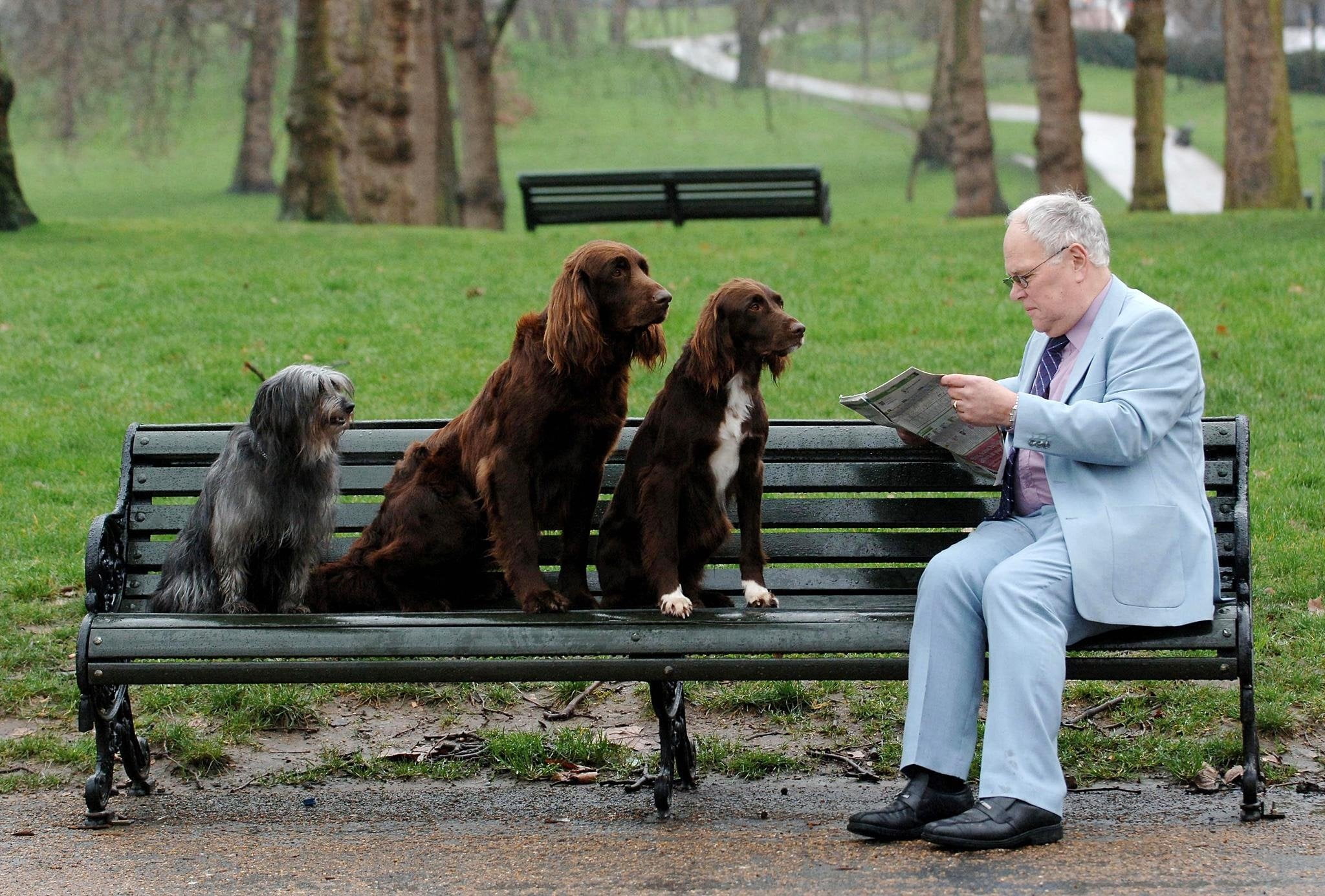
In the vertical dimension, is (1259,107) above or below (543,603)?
above

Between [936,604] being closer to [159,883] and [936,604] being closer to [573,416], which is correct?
[573,416]

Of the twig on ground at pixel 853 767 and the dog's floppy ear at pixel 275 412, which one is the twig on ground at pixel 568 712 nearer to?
the twig on ground at pixel 853 767

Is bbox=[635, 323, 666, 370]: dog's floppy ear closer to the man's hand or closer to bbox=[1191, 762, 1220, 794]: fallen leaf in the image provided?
the man's hand

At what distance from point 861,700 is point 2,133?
42.0 feet

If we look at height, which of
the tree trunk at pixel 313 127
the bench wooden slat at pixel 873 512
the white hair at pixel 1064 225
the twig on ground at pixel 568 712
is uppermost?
the tree trunk at pixel 313 127

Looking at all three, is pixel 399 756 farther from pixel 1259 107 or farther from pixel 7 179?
pixel 1259 107

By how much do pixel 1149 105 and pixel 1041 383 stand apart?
16.0m

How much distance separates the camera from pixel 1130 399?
4.16 m

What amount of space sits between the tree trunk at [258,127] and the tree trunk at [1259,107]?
72.2 feet

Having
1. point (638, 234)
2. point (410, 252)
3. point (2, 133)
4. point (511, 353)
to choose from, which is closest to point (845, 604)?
point (511, 353)

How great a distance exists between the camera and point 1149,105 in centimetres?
1922

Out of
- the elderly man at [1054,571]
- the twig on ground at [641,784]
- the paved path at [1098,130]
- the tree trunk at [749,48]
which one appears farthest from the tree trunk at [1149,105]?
the tree trunk at [749,48]

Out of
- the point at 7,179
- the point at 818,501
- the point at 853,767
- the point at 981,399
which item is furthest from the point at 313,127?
the point at 981,399

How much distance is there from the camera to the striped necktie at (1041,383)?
4.57 metres
